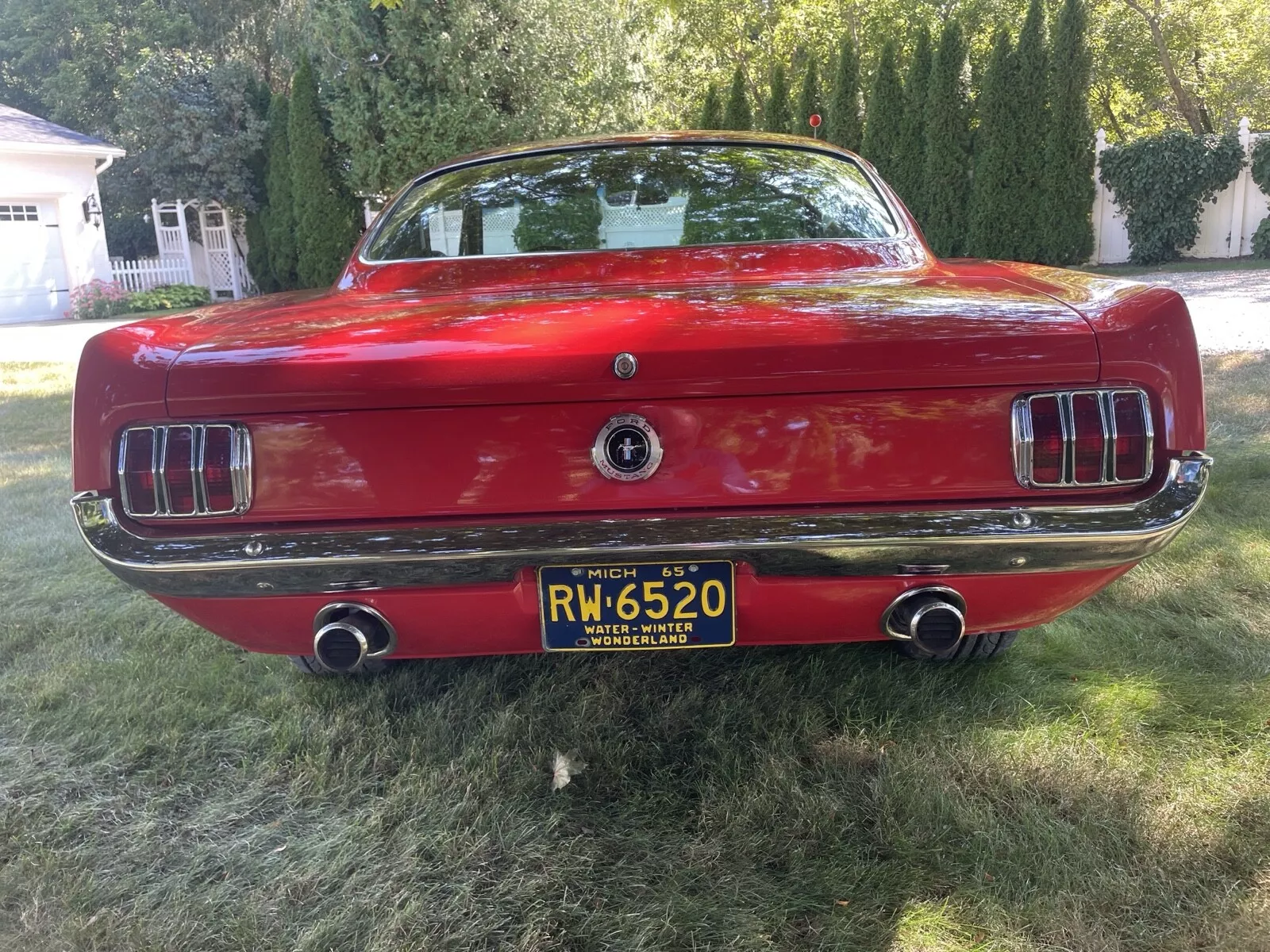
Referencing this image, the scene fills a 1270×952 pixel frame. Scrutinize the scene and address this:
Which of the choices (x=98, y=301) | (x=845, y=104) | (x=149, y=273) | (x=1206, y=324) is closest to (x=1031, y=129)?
(x=845, y=104)

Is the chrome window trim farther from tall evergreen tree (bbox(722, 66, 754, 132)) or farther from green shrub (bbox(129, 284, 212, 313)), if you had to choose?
green shrub (bbox(129, 284, 212, 313))

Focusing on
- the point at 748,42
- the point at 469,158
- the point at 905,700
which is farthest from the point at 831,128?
the point at 905,700

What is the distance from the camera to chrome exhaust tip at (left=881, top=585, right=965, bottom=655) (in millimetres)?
1889

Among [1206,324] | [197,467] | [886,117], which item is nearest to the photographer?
[197,467]

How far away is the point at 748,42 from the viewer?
72.2 ft

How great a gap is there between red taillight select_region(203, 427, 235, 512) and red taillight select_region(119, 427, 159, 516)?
0.12 metres

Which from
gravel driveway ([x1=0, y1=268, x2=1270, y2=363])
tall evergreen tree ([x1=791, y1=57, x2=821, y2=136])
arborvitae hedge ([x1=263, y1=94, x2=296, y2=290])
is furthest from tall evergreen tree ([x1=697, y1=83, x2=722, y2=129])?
arborvitae hedge ([x1=263, y1=94, x2=296, y2=290])

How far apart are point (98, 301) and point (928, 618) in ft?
58.0

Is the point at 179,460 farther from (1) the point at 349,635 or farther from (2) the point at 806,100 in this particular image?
(2) the point at 806,100

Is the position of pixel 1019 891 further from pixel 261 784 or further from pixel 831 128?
pixel 831 128

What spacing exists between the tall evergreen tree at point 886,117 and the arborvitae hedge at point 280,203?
34.2 feet

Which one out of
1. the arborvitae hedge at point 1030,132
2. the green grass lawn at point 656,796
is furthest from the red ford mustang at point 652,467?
the arborvitae hedge at point 1030,132

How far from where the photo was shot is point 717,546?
1.81 meters

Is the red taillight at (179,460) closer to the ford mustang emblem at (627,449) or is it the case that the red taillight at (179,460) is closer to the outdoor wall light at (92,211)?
the ford mustang emblem at (627,449)
